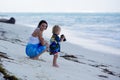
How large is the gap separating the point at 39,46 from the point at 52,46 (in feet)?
1.40

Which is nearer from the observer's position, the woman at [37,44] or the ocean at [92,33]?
the woman at [37,44]

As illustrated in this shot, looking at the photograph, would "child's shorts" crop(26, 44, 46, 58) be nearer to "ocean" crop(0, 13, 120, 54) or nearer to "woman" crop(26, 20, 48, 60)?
"woman" crop(26, 20, 48, 60)

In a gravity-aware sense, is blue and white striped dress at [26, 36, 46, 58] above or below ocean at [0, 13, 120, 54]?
above

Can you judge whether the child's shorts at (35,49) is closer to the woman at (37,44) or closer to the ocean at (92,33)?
the woman at (37,44)

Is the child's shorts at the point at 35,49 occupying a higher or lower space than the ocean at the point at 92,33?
higher

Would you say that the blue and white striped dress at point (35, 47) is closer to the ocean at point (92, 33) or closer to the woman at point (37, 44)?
the woman at point (37, 44)

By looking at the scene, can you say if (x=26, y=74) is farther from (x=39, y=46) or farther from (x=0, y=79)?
(x=39, y=46)

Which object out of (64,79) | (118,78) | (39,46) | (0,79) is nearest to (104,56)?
(118,78)

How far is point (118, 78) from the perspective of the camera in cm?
855

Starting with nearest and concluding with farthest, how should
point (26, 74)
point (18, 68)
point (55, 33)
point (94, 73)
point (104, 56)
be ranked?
point (26, 74), point (18, 68), point (55, 33), point (94, 73), point (104, 56)

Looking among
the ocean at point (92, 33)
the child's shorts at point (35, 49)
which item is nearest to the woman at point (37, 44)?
the child's shorts at point (35, 49)

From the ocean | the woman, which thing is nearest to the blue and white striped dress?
the woman

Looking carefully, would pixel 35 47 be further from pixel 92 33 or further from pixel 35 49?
pixel 92 33

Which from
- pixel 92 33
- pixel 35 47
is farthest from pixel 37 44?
pixel 92 33
